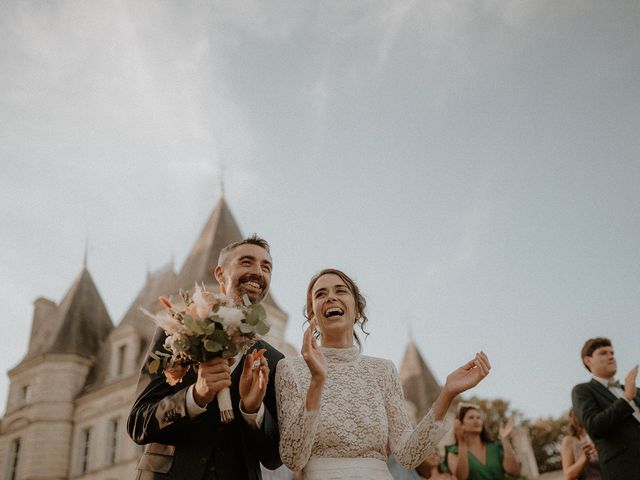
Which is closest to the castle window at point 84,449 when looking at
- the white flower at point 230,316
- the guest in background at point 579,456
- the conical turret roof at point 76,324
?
the conical turret roof at point 76,324

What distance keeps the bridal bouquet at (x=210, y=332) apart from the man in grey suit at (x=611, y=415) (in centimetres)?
385

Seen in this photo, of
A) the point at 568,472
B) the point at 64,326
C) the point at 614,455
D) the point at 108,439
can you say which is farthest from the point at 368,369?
the point at 64,326

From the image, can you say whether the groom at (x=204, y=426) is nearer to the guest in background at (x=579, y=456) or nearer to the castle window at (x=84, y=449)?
the guest in background at (x=579, y=456)

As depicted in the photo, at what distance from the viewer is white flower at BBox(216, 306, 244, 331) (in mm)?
3254

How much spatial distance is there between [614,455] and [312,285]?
3.49 m

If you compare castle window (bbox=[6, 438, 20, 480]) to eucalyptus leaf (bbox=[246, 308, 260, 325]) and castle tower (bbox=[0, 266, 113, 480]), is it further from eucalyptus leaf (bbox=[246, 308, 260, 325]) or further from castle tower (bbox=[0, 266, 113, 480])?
eucalyptus leaf (bbox=[246, 308, 260, 325])

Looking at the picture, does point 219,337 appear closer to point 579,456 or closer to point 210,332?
point 210,332

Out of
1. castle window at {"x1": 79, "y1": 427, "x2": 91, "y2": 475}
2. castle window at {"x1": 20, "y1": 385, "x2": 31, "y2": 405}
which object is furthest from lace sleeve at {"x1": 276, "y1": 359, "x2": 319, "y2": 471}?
castle window at {"x1": 20, "y1": 385, "x2": 31, "y2": 405}

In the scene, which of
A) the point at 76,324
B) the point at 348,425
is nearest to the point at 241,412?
the point at 348,425

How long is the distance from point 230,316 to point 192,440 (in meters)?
0.85

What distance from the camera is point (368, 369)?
4105 millimetres

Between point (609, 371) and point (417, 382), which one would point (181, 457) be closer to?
point (609, 371)

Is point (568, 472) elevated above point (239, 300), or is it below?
below

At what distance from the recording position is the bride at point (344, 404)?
3.48 metres
